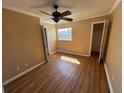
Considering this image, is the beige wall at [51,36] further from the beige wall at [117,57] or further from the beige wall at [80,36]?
the beige wall at [117,57]

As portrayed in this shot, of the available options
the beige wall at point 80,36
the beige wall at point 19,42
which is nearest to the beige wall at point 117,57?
the beige wall at point 80,36

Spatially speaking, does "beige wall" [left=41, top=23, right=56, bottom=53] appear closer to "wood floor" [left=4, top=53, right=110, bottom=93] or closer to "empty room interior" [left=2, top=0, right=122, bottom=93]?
"empty room interior" [left=2, top=0, right=122, bottom=93]

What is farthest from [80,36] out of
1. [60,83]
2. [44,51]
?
[60,83]

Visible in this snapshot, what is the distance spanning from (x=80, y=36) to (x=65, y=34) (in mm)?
1428

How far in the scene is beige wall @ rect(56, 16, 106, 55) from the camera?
4.84 meters

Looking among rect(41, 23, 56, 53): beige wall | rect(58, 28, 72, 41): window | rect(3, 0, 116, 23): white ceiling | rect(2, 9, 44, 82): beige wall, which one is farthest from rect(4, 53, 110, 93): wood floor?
rect(58, 28, 72, 41): window

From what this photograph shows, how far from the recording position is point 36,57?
3959 mm

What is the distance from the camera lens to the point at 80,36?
17.4ft

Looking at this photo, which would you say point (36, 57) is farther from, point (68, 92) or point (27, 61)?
point (68, 92)

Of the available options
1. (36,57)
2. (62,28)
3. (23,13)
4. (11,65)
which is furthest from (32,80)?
(62,28)

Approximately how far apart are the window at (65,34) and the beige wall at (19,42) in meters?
2.61

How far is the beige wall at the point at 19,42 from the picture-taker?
2.62 metres

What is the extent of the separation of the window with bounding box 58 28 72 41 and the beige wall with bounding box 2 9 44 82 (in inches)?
103

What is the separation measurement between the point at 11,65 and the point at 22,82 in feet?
2.44
